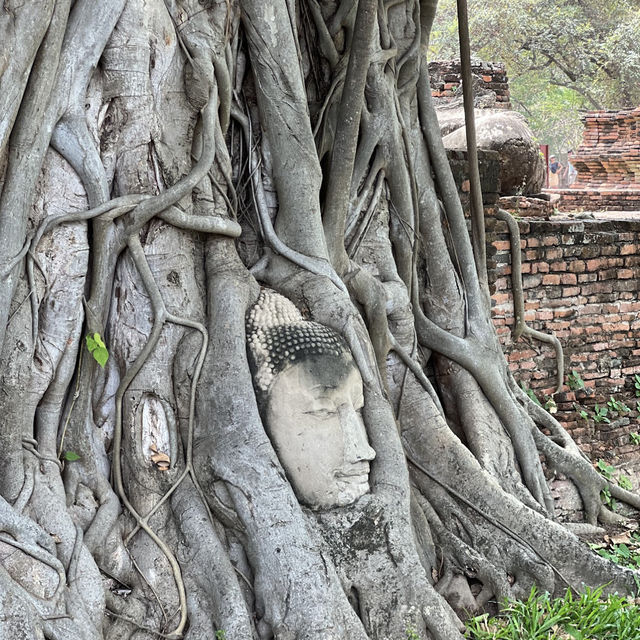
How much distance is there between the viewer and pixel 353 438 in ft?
12.2

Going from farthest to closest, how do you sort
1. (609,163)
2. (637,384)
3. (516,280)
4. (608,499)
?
(609,163) → (637,384) → (516,280) → (608,499)

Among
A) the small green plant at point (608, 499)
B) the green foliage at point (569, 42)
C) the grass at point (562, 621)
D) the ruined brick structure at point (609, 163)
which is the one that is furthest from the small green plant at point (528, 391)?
the green foliage at point (569, 42)

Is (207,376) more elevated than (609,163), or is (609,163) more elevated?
(609,163)

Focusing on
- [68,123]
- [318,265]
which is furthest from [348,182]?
[68,123]

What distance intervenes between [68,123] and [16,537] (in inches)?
54.0

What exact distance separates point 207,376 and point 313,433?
1.39 feet

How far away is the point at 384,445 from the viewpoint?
3832mm

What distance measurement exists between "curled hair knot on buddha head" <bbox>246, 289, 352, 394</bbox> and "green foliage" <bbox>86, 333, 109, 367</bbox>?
1.77 feet

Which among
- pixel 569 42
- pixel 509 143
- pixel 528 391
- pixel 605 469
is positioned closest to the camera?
pixel 605 469

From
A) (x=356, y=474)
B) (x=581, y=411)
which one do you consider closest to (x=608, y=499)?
(x=581, y=411)

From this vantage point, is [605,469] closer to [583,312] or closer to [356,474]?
[583,312]

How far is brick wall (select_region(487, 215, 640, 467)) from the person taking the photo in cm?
654

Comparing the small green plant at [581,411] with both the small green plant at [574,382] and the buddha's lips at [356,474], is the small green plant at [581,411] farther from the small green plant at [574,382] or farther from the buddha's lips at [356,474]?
the buddha's lips at [356,474]

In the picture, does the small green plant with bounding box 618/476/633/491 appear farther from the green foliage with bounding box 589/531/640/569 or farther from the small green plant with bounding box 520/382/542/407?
the green foliage with bounding box 589/531/640/569
